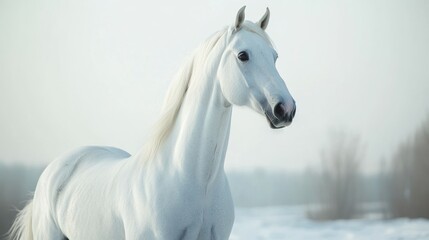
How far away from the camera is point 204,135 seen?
80 centimetres

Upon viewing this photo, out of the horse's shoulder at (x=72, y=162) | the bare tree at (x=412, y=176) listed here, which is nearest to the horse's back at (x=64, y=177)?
the horse's shoulder at (x=72, y=162)

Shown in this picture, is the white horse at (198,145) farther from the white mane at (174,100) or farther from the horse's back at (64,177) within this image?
the horse's back at (64,177)

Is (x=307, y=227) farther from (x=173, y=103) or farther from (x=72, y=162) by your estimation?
(x=173, y=103)

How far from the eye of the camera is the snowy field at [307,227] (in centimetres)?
166

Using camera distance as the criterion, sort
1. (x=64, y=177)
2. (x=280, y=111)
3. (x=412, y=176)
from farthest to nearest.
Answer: (x=412, y=176) → (x=64, y=177) → (x=280, y=111)

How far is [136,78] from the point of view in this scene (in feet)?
6.35

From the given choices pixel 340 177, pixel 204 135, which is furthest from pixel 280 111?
pixel 340 177

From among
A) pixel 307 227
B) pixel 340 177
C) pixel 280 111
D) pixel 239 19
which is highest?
pixel 239 19

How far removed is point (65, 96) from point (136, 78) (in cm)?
31

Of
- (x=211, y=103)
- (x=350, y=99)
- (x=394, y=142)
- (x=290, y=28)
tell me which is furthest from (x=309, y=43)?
(x=211, y=103)

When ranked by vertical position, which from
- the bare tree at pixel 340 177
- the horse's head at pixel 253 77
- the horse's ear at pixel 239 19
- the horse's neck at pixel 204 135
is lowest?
the bare tree at pixel 340 177

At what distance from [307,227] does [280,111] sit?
1118 millimetres

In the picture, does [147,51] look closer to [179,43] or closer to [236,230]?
[179,43]

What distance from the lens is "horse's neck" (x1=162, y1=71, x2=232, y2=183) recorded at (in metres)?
0.79
